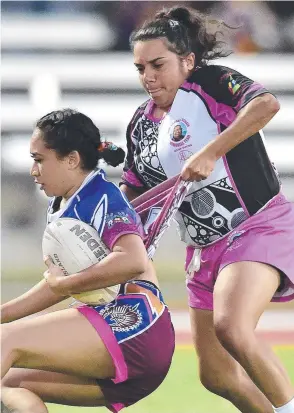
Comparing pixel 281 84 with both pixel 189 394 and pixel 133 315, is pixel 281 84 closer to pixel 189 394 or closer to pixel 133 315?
pixel 189 394

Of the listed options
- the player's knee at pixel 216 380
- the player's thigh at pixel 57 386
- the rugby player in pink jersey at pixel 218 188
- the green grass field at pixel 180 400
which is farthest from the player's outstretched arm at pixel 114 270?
the green grass field at pixel 180 400

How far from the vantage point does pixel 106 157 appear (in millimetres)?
4023

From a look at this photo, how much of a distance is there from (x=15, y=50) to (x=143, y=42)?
738 cm

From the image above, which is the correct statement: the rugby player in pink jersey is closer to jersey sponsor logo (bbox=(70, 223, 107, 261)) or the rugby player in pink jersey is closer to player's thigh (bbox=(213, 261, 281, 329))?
player's thigh (bbox=(213, 261, 281, 329))

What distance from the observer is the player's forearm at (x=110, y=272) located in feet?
12.0

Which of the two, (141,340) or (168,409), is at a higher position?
(141,340)

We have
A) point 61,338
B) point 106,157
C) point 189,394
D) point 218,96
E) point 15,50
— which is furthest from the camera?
point 15,50

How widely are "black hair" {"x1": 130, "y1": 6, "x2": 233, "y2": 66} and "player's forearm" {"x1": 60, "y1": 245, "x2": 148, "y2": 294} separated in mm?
1072

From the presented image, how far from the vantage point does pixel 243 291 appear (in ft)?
13.3

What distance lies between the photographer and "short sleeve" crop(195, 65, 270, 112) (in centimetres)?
421

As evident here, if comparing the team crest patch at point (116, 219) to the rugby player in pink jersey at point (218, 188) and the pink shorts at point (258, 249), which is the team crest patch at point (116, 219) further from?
the pink shorts at point (258, 249)

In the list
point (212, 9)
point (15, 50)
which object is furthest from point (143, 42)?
point (15, 50)

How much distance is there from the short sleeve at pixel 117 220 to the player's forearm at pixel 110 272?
68mm

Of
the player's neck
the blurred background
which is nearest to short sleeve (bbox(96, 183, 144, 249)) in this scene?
the player's neck
